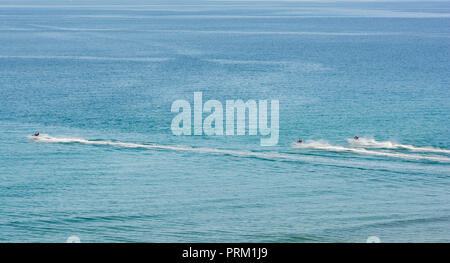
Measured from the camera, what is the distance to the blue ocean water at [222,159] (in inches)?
1961

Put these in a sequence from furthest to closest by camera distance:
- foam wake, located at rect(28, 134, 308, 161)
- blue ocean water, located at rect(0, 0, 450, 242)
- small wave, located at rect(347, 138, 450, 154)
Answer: small wave, located at rect(347, 138, 450, 154) < foam wake, located at rect(28, 134, 308, 161) < blue ocean water, located at rect(0, 0, 450, 242)

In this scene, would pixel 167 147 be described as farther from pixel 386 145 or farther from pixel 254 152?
pixel 386 145

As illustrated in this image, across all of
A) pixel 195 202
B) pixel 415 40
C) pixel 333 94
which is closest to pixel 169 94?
pixel 333 94

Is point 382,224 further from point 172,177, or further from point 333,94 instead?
point 333,94

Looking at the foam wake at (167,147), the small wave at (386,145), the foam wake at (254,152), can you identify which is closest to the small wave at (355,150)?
the foam wake at (254,152)

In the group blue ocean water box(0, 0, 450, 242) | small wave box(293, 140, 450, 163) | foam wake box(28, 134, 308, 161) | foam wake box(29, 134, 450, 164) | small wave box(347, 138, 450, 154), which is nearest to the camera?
blue ocean water box(0, 0, 450, 242)

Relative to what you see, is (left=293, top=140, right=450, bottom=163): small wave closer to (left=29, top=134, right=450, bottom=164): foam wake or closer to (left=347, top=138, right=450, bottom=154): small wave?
(left=29, top=134, right=450, bottom=164): foam wake

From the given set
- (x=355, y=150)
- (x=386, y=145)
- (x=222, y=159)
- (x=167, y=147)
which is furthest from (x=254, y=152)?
(x=386, y=145)

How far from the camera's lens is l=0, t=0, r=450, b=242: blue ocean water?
163 feet

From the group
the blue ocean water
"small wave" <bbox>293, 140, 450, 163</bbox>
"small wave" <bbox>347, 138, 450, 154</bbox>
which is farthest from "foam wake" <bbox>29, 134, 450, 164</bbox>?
"small wave" <bbox>347, 138, 450, 154</bbox>

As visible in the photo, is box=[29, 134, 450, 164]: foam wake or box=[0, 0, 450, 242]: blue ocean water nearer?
box=[0, 0, 450, 242]: blue ocean water

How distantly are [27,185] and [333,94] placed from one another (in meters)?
57.2

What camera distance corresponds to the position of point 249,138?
72.1m

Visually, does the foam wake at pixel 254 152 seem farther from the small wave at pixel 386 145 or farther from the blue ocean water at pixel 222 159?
the small wave at pixel 386 145
